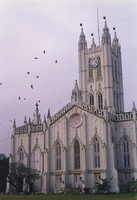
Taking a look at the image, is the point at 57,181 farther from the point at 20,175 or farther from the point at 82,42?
the point at 82,42

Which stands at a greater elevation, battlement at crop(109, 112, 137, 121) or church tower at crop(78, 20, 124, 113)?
church tower at crop(78, 20, 124, 113)

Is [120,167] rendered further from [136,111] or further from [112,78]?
[112,78]

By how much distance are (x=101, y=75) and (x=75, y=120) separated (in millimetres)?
20503

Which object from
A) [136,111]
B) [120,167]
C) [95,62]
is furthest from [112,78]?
[120,167]

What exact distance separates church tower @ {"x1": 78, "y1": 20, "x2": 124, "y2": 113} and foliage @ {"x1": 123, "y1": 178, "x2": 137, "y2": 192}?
22812 mm

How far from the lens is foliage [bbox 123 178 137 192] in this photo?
5381cm

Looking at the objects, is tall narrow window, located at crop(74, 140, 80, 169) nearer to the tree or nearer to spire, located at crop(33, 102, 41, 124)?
the tree

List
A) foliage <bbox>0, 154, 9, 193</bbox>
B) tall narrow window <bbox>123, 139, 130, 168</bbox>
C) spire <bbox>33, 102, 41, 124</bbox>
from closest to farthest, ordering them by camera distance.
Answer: tall narrow window <bbox>123, 139, 130, 168</bbox>, foliage <bbox>0, 154, 9, 193</bbox>, spire <bbox>33, 102, 41, 124</bbox>

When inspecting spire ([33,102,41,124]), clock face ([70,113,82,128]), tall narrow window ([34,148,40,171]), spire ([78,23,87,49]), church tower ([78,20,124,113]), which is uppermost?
spire ([78,23,87,49])

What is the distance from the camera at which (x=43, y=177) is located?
62.2 meters

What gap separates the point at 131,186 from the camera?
5434 centimetres

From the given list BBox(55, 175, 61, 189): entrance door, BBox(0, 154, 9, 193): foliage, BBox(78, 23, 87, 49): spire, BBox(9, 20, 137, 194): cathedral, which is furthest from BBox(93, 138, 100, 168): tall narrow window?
BBox(78, 23, 87, 49): spire

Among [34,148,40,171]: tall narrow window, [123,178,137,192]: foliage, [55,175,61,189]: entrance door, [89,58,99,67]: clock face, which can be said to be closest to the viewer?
[123,178,137,192]: foliage

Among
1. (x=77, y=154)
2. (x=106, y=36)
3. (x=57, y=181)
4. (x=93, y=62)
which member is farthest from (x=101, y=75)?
(x=57, y=181)
